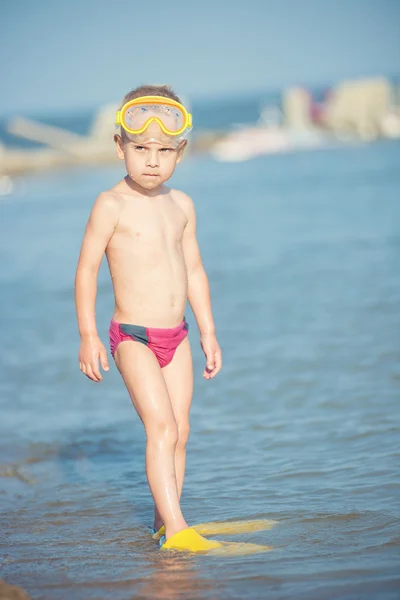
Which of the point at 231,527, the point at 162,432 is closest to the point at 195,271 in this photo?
the point at 162,432

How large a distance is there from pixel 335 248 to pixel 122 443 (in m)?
7.43

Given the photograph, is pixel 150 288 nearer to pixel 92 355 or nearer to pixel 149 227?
pixel 149 227

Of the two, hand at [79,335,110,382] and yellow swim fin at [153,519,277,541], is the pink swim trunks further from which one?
yellow swim fin at [153,519,277,541]

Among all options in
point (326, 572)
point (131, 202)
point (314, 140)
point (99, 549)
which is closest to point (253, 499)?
point (99, 549)

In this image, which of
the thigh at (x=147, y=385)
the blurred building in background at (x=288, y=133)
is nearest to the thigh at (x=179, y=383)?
the thigh at (x=147, y=385)

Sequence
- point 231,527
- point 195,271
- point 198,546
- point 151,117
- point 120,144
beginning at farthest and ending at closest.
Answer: point 195,271
point 231,527
point 120,144
point 151,117
point 198,546

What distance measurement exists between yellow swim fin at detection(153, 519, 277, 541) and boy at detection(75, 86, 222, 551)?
0.60ft

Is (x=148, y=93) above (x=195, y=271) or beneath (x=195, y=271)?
above

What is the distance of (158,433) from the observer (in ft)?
11.3

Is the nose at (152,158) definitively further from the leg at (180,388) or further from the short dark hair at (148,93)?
the leg at (180,388)

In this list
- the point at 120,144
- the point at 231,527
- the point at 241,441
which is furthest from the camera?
the point at 241,441

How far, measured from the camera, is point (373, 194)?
A: 745 inches

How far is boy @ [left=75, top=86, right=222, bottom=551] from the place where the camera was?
3447mm

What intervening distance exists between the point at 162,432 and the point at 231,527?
2.00ft
